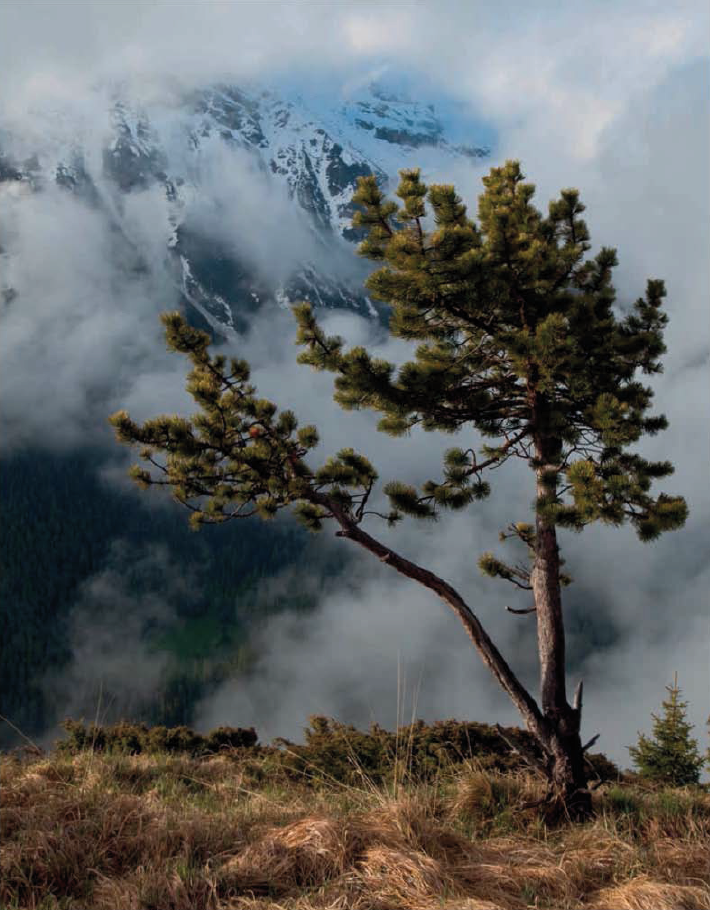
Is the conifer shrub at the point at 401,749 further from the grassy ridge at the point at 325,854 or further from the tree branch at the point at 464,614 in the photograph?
the grassy ridge at the point at 325,854

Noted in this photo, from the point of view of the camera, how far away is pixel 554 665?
8.08 m

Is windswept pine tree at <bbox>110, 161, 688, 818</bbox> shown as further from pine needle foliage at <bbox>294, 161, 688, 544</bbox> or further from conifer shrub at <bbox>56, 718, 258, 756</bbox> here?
conifer shrub at <bbox>56, 718, 258, 756</bbox>

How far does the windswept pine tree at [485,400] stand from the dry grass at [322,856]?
2024mm

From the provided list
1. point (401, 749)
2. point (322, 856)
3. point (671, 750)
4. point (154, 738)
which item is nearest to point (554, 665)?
point (401, 749)

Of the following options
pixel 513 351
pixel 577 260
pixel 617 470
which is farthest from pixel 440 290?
pixel 617 470

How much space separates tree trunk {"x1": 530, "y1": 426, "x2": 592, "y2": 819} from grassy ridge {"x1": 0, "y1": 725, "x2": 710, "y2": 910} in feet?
2.67

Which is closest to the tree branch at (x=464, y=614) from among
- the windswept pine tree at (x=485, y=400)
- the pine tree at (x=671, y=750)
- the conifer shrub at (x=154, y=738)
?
the windswept pine tree at (x=485, y=400)

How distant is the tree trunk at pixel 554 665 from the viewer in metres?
7.22

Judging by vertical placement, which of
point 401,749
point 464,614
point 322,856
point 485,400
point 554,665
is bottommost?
point 322,856

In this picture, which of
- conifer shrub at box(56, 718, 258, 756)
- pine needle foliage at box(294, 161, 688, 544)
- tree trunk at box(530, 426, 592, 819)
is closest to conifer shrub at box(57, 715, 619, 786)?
conifer shrub at box(56, 718, 258, 756)

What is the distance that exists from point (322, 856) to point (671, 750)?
61.8 ft

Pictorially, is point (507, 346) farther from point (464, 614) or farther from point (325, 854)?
point (325, 854)

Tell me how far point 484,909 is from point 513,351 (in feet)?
18.5

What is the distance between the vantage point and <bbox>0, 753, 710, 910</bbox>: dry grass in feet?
13.1
